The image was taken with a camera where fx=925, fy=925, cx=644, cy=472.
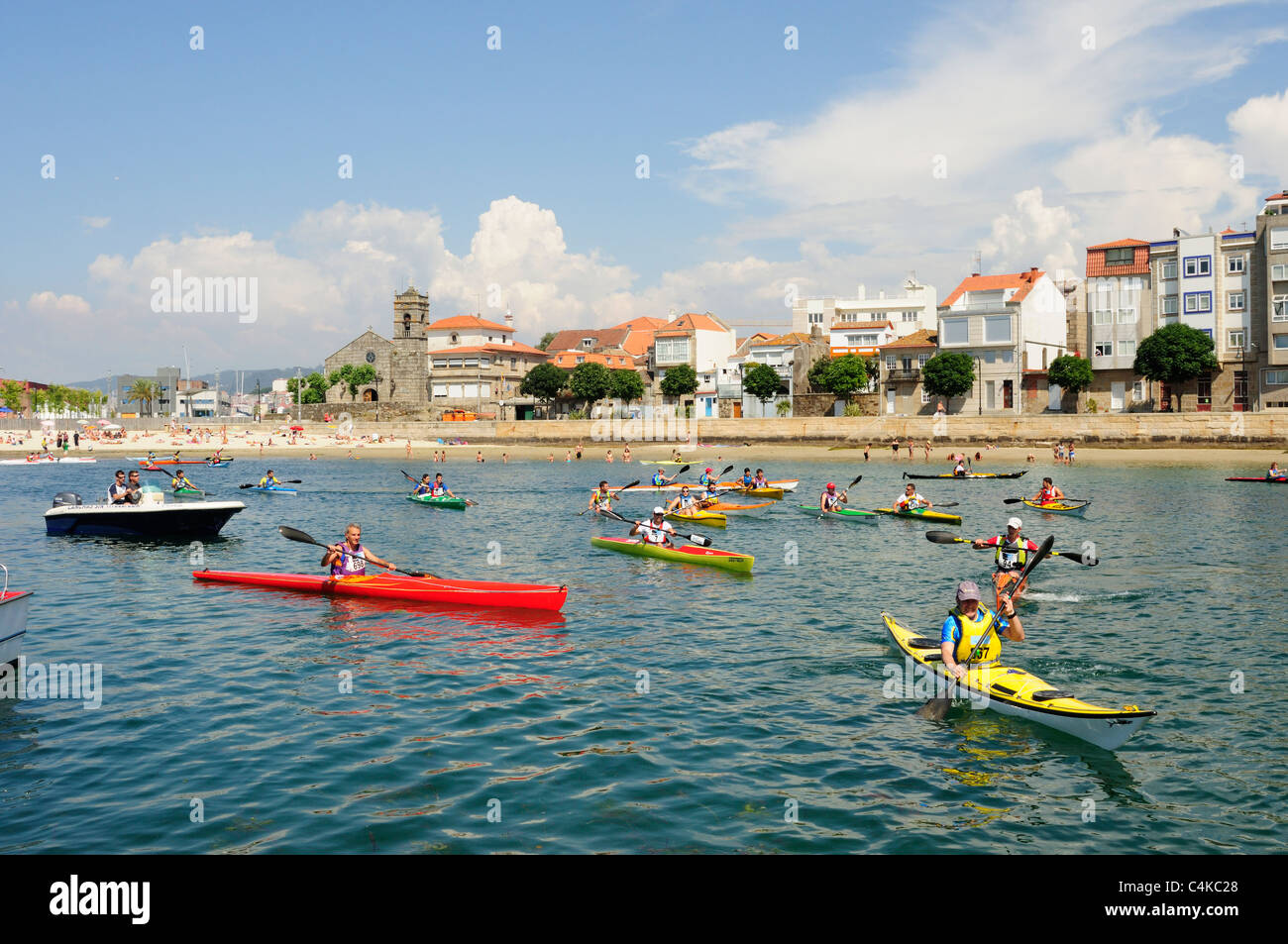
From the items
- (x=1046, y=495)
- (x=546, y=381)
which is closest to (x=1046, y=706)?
(x=1046, y=495)

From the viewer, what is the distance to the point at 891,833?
33.5 ft

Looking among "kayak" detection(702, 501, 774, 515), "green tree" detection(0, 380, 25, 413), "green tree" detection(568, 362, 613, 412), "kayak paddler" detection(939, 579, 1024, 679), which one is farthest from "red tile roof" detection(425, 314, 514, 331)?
"kayak paddler" detection(939, 579, 1024, 679)

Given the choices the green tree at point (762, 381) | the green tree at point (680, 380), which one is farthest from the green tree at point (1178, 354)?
the green tree at point (680, 380)

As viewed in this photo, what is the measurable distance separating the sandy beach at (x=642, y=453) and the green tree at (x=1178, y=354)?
9.97 m

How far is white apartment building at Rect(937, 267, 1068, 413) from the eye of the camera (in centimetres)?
8738

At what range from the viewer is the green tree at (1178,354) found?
76875mm

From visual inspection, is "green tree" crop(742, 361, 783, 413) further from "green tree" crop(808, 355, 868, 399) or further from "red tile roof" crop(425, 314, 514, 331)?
"red tile roof" crop(425, 314, 514, 331)

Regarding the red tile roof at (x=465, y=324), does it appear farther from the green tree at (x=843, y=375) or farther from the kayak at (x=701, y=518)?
Result: the kayak at (x=701, y=518)

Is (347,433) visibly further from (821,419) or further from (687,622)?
(687,622)

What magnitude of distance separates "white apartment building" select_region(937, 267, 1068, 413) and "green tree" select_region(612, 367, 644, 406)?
1431 inches

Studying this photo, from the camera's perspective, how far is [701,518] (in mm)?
37562

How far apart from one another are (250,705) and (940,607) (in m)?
15.0

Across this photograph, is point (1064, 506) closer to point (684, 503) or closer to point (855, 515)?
point (855, 515)

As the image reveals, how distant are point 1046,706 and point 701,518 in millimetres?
25162
